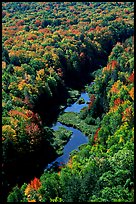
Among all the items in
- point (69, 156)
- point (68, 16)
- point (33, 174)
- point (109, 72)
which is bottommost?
point (33, 174)

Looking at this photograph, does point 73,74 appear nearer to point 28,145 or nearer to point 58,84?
point 58,84

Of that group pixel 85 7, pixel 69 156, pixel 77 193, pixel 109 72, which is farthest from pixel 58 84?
pixel 85 7

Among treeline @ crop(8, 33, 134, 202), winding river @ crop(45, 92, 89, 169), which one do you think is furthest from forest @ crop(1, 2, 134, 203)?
winding river @ crop(45, 92, 89, 169)

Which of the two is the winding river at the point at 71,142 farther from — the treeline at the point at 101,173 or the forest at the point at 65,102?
the treeline at the point at 101,173

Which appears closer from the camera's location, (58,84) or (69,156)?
(69,156)

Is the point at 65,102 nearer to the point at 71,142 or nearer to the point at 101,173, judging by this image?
the point at 71,142

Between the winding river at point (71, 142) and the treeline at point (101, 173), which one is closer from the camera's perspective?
the treeline at point (101, 173)

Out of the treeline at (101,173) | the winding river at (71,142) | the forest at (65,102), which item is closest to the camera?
the treeline at (101,173)

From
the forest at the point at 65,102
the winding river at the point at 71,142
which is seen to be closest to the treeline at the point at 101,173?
the forest at the point at 65,102
